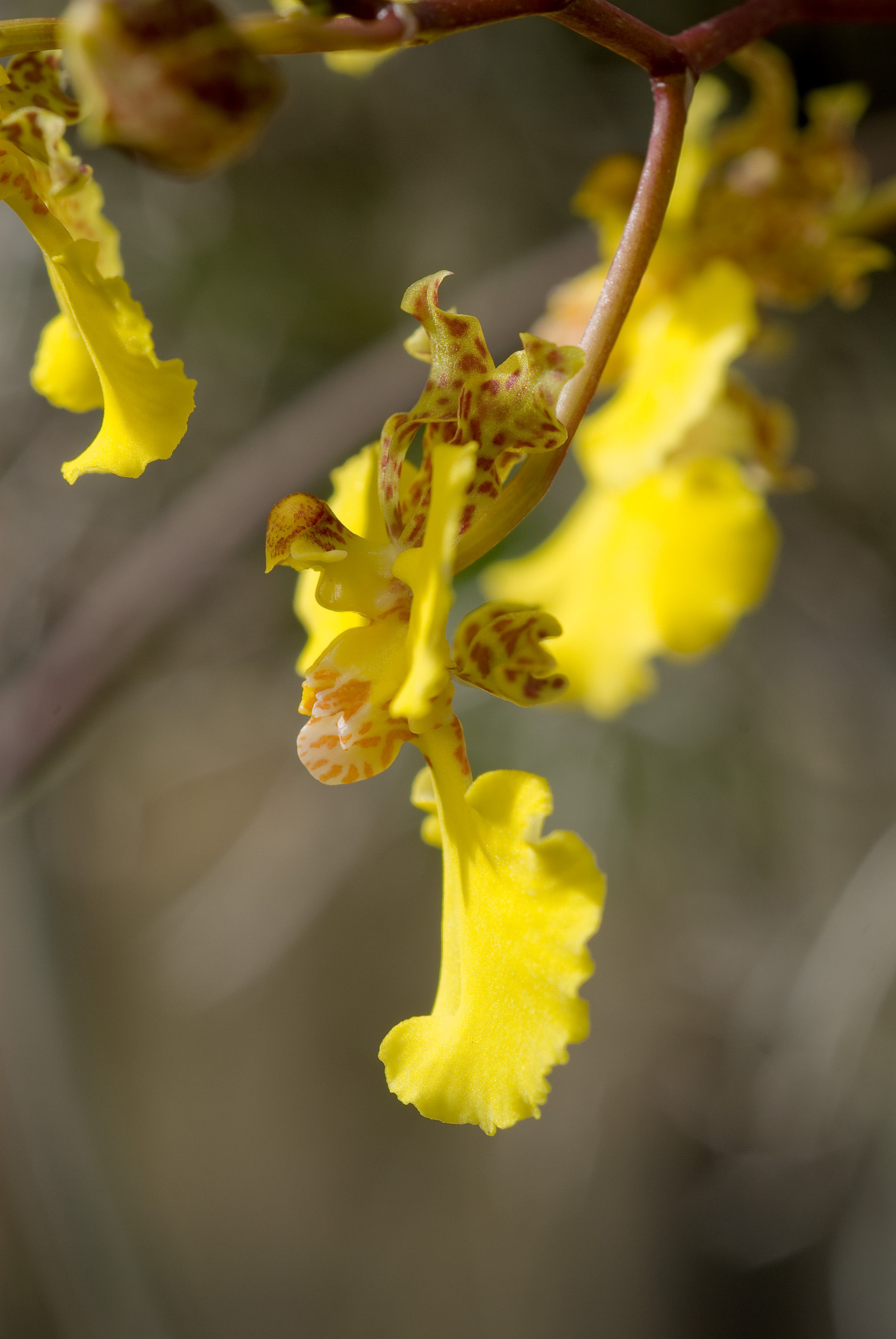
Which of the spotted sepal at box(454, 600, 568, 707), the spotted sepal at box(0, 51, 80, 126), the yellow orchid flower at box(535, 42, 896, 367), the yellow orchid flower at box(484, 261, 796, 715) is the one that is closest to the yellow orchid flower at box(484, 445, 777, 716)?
the yellow orchid flower at box(484, 261, 796, 715)

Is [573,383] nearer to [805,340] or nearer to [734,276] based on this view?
[734,276]

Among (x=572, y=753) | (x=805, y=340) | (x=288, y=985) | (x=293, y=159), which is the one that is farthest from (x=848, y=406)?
(x=288, y=985)

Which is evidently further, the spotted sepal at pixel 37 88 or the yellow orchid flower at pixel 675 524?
the yellow orchid flower at pixel 675 524

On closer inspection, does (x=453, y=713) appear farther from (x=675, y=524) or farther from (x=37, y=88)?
(x=675, y=524)

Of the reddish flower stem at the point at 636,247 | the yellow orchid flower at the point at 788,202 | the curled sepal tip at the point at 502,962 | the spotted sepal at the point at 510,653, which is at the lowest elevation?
the curled sepal tip at the point at 502,962

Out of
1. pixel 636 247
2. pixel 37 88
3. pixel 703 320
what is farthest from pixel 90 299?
pixel 703 320

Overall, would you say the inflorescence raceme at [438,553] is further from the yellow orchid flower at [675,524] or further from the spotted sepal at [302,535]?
the yellow orchid flower at [675,524]

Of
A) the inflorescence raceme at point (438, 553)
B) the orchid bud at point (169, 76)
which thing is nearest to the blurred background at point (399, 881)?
the inflorescence raceme at point (438, 553)
